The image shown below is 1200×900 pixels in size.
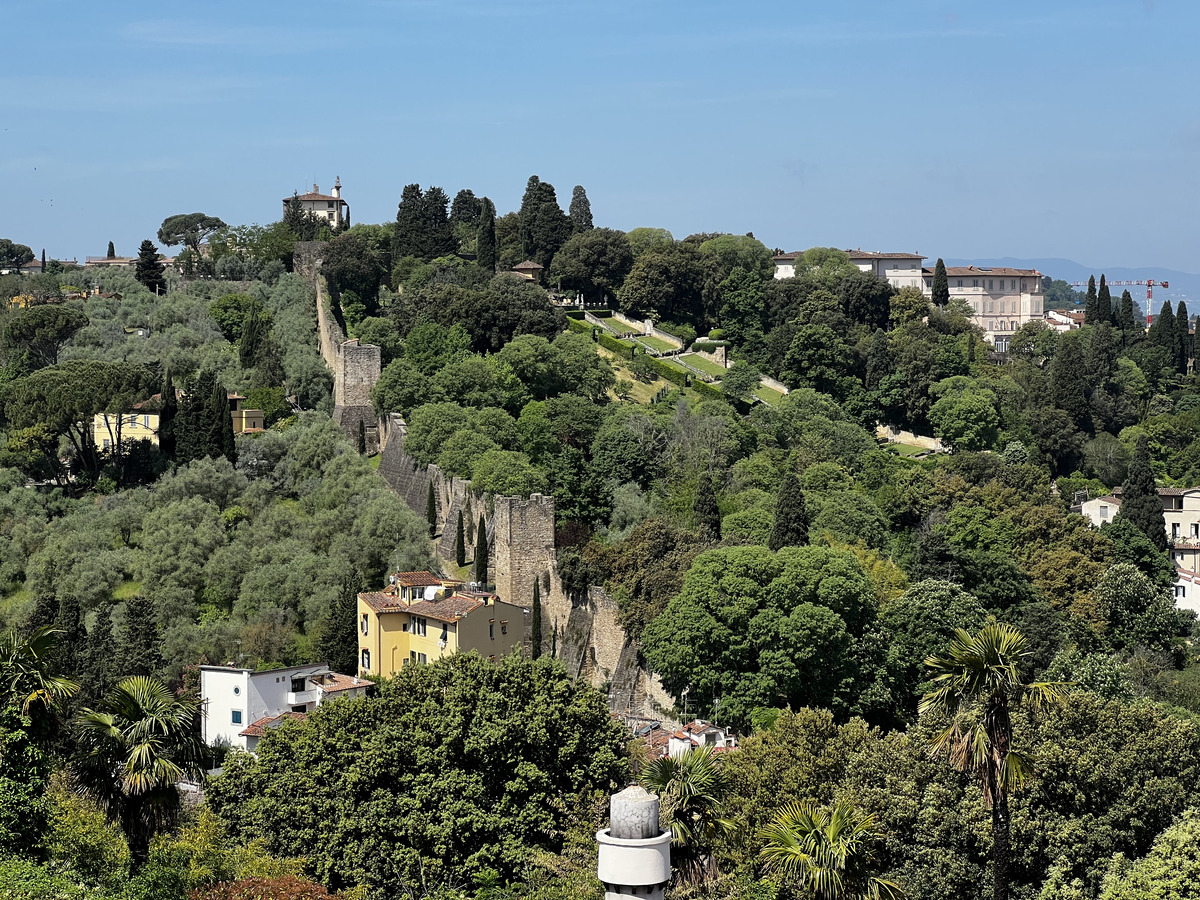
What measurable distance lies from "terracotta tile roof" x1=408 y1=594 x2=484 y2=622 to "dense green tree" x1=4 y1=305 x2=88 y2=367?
28.5m

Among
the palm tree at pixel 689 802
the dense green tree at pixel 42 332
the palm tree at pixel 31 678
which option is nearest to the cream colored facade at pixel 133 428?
the dense green tree at pixel 42 332

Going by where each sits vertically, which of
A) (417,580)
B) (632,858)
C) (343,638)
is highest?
(632,858)

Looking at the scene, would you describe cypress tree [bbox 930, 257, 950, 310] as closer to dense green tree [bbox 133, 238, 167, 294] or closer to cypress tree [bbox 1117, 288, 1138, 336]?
cypress tree [bbox 1117, 288, 1138, 336]

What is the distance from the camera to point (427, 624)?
42.5 metres

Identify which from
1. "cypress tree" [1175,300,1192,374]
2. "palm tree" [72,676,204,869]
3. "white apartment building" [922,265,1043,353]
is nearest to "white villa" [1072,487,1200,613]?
"cypress tree" [1175,300,1192,374]

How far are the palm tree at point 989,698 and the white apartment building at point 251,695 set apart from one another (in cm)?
2232

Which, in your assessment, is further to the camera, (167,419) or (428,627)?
(167,419)

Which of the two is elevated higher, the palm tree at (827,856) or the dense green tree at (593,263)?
the dense green tree at (593,263)

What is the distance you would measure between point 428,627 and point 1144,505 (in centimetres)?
3203

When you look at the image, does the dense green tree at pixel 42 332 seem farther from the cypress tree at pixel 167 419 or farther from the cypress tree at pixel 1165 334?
the cypress tree at pixel 1165 334

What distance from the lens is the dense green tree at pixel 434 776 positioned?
2597 cm

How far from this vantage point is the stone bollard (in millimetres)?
9102

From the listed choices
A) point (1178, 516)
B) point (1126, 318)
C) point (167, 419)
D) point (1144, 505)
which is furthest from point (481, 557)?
point (1126, 318)

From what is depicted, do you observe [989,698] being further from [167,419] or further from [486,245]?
[486,245]
